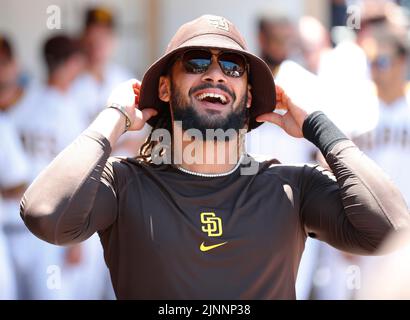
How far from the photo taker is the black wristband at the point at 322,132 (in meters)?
3.41

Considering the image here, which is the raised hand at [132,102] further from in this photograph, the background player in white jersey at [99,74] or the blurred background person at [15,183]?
the background player in white jersey at [99,74]

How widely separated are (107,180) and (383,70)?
3.96m

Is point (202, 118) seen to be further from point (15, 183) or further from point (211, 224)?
point (15, 183)

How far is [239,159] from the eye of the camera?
3521 millimetres

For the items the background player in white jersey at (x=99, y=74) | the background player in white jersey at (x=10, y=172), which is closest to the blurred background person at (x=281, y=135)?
the background player in white jersey at (x=99, y=74)

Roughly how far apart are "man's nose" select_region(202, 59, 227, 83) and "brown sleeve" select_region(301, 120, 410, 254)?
451mm

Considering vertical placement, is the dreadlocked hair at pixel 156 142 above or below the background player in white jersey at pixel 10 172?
above

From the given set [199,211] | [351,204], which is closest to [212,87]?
[199,211]

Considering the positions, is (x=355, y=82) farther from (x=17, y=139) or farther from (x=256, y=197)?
(x=256, y=197)

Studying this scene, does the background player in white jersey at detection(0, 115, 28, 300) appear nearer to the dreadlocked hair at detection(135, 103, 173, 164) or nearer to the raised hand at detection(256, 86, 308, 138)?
the dreadlocked hair at detection(135, 103, 173, 164)

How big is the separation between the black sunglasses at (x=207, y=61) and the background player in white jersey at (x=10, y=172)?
9.94 feet
